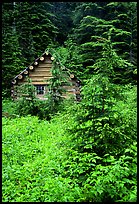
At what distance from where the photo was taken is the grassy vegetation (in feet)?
18.1

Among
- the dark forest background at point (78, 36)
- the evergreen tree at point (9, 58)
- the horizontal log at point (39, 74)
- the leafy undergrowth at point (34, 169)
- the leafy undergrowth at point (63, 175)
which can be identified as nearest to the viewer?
the leafy undergrowth at point (63, 175)

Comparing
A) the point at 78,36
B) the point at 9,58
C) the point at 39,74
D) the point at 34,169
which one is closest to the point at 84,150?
the point at 34,169

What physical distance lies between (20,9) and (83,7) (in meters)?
6.75

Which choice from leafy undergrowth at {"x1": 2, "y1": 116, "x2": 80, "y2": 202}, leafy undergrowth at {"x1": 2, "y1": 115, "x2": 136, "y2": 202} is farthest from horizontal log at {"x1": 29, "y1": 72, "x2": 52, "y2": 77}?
leafy undergrowth at {"x1": 2, "y1": 115, "x2": 136, "y2": 202}

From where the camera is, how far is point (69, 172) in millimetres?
6684

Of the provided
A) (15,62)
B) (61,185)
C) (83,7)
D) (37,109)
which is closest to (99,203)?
(61,185)

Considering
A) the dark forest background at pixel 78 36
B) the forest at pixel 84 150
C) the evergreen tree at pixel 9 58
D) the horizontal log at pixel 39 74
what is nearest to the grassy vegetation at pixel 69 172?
the forest at pixel 84 150

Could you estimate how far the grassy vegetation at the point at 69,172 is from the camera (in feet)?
18.1

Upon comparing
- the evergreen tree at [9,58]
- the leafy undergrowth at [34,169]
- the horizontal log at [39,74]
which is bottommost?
the leafy undergrowth at [34,169]

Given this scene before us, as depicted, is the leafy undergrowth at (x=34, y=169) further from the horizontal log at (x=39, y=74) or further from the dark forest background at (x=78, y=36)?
the dark forest background at (x=78, y=36)

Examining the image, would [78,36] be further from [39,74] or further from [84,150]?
[84,150]

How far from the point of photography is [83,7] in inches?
1098

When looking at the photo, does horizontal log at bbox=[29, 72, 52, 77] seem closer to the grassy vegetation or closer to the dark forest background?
the dark forest background

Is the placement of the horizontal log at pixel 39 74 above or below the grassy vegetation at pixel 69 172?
above
